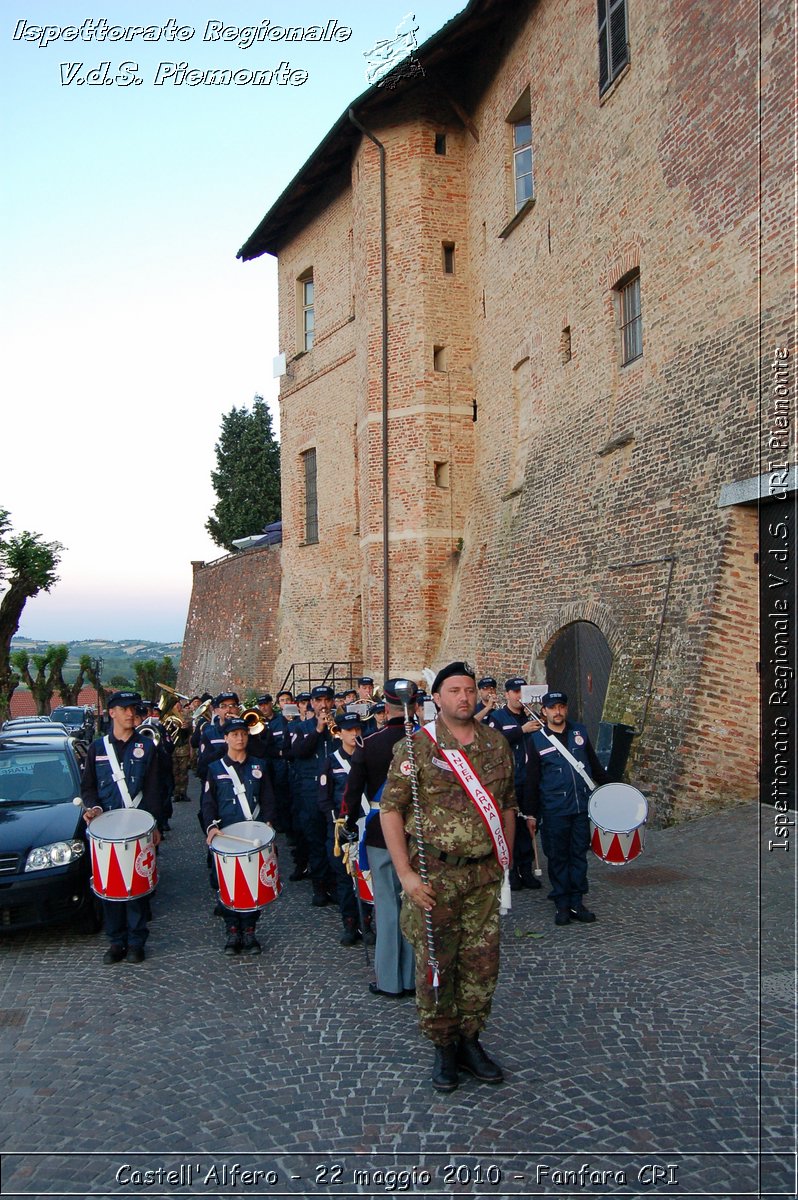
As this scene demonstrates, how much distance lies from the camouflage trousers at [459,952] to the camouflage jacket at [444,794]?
0.13 metres

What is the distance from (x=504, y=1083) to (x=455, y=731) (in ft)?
5.79

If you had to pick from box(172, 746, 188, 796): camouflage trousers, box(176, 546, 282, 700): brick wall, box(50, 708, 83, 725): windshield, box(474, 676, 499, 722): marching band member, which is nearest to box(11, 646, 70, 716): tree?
box(176, 546, 282, 700): brick wall

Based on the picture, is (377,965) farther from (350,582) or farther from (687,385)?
(350,582)

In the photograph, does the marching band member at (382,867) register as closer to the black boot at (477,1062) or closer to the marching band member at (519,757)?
the black boot at (477,1062)

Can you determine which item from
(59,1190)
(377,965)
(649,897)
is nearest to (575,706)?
(649,897)

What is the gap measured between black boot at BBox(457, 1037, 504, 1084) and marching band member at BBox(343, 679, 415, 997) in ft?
4.17

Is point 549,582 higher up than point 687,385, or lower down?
lower down

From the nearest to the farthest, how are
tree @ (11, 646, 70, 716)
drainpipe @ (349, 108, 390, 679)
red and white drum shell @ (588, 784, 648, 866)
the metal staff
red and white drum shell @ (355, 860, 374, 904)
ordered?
the metal staff, red and white drum shell @ (355, 860, 374, 904), red and white drum shell @ (588, 784, 648, 866), drainpipe @ (349, 108, 390, 679), tree @ (11, 646, 70, 716)

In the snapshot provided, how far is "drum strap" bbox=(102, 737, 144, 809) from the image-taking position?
24.0 ft

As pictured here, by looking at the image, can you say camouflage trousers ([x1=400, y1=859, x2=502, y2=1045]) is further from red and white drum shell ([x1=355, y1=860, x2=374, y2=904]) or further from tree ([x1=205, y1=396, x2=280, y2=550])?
tree ([x1=205, y1=396, x2=280, y2=550])

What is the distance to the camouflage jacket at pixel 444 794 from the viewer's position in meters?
4.48

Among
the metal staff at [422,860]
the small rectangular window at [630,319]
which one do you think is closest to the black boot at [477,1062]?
the metal staff at [422,860]

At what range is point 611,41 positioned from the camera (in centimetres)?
1407

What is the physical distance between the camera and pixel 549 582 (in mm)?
15625
